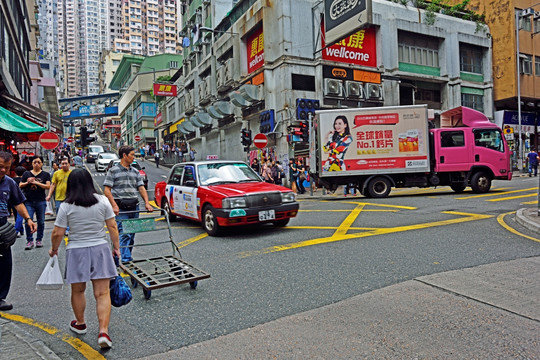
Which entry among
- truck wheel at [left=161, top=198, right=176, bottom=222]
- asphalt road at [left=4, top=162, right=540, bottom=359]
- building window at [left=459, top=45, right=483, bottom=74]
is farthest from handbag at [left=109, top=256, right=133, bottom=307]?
building window at [left=459, top=45, right=483, bottom=74]

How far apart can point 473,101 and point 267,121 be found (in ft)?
57.4

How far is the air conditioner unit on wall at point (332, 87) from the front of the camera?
24828 millimetres

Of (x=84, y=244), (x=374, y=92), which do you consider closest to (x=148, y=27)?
(x=374, y=92)

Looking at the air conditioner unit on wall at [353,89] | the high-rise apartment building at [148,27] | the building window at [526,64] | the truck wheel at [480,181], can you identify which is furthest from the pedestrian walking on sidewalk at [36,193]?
the high-rise apartment building at [148,27]

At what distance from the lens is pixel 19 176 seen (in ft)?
30.1

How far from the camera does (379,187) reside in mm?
15375

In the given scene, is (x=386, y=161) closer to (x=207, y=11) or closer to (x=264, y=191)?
(x=264, y=191)

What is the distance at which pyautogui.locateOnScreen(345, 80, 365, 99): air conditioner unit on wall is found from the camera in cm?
2555

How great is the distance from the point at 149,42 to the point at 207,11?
108 m

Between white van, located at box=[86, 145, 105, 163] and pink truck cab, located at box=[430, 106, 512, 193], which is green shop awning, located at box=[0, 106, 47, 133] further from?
white van, located at box=[86, 145, 105, 163]

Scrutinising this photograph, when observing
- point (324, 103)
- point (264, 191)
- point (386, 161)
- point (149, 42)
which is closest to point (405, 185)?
point (386, 161)

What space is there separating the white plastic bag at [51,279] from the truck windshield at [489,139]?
14.9 metres

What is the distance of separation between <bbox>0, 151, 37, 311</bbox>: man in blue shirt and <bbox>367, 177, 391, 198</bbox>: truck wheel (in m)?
12.2

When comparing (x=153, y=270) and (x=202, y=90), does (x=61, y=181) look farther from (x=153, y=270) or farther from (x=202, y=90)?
(x=202, y=90)
